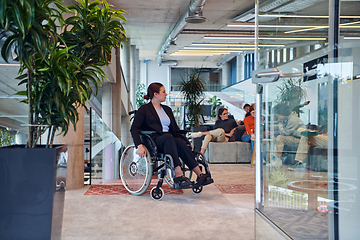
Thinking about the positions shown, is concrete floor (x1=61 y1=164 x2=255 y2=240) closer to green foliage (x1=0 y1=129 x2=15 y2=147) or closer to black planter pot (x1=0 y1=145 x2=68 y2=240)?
black planter pot (x1=0 y1=145 x2=68 y2=240)

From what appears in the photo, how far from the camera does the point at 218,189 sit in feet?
11.9

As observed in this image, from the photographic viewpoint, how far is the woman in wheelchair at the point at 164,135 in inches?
120

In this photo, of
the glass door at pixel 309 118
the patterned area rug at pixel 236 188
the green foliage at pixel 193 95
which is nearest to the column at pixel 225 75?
the green foliage at pixel 193 95

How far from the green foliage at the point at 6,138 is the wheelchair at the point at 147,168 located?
114 centimetres

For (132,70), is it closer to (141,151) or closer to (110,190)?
(110,190)

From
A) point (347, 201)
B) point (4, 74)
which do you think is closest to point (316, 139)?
point (347, 201)

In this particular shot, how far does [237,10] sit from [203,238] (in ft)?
24.4

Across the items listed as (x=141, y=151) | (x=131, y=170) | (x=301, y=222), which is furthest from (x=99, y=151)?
(x=301, y=222)

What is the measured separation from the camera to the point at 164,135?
3094mm

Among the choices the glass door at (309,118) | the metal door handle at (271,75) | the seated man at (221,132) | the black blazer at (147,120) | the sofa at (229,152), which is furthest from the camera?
the seated man at (221,132)

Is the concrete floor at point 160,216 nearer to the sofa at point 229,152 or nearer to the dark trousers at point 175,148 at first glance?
the dark trousers at point 175,148

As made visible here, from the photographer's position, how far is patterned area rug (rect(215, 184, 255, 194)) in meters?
3.47

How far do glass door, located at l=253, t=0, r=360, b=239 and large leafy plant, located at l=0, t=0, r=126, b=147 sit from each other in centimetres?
103

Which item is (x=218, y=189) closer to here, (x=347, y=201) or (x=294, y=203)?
(x=294, y=203)
